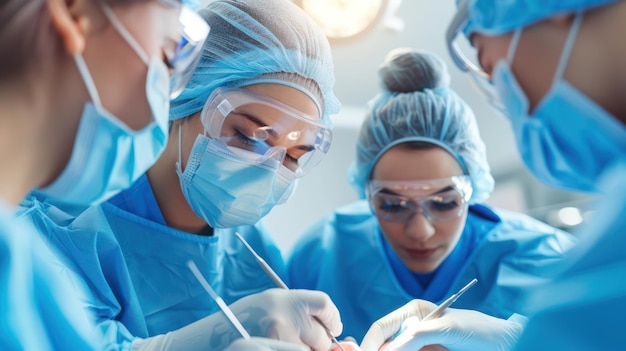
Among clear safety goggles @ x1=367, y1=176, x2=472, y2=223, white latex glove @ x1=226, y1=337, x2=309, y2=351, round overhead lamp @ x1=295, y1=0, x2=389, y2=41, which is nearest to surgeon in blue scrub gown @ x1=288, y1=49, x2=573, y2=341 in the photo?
clear safety goggles @ x1=367, y1=176, x2=472, y2=223

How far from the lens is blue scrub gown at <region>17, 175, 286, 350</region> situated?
1.44m

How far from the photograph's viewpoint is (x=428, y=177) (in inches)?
78.8

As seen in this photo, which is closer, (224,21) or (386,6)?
(224,21)

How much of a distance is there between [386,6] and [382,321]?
4.33ft

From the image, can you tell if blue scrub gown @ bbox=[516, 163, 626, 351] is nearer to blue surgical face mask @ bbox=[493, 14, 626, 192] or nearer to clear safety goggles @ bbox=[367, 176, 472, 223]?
blue surgical face mask @ bbox=[493, 14, 626, 192]

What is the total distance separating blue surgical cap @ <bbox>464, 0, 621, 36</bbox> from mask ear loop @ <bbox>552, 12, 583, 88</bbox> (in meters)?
0.02

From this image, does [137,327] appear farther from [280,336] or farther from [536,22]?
[536,22]

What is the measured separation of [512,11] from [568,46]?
11 centimetres

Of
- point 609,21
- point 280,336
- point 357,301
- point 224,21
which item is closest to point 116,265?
point 280,336

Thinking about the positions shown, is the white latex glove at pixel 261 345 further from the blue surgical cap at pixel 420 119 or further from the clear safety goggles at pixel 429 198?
the blue surgical cap at pixel 420 119

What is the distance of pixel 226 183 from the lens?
5.18 feet

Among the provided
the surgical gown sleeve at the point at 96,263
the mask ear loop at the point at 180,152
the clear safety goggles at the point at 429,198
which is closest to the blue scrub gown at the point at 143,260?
the surgical gown sleeve at the point at 96,263

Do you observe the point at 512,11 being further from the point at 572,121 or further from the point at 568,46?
the point at 572,121

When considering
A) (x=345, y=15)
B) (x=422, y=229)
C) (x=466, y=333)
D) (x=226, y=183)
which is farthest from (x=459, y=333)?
(x=345, y=15)
